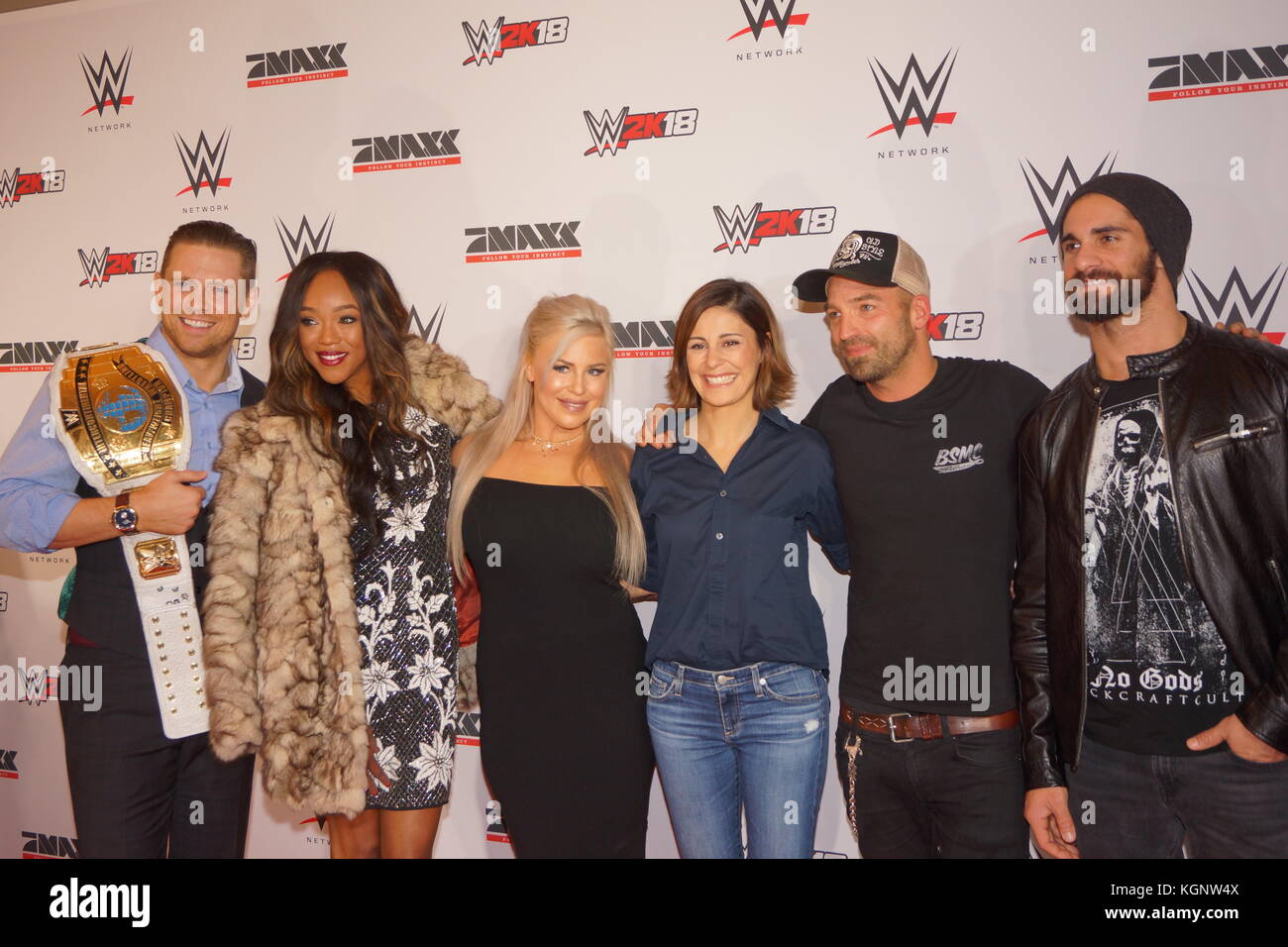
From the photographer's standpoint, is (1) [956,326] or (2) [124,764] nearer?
(2) [124,764]

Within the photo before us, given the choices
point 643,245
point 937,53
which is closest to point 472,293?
point 643,245

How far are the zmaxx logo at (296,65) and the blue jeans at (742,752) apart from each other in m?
3.10

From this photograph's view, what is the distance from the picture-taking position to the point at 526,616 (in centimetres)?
265

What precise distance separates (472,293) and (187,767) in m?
2.12

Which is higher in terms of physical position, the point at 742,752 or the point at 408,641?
the point at 408,641

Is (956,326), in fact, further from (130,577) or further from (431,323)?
(130,577)

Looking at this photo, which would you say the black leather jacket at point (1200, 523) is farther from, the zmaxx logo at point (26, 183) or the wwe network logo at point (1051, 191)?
the zmaxx logo at point (26, 183)

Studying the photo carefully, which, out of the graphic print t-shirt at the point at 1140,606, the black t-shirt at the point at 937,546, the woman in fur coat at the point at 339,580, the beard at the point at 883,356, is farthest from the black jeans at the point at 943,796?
the woman in fur coat at the point at 339,580

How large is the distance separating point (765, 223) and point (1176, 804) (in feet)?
7.77

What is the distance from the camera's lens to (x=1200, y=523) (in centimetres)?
225

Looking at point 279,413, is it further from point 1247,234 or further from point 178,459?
point 1247,234

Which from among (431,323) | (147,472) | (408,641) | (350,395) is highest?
(431,323)

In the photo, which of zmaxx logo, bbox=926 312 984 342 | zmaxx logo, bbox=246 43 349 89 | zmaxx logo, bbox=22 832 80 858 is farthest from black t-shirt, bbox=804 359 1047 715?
zmaxx logo, bbox=22 832 80 858

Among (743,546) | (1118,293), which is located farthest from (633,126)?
(1118,293)
